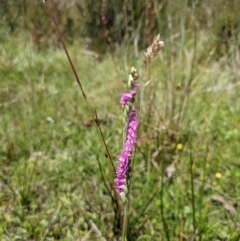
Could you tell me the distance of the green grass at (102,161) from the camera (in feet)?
5.03

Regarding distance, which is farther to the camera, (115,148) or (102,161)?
(115,148)

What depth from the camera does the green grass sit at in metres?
1.53

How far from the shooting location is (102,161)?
1983 mm

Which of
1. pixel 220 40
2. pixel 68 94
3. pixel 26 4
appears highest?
pixel 26 4

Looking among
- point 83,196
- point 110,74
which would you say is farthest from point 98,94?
point 83,196

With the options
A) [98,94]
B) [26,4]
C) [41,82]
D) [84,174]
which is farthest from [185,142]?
[26,4]

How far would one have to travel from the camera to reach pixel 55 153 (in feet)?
6.86

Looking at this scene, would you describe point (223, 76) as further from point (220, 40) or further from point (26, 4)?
point (26, 4)

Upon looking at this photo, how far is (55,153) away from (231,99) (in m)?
1.49

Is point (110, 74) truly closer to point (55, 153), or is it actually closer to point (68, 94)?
point (68, 94)

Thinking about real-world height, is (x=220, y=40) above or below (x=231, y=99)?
above

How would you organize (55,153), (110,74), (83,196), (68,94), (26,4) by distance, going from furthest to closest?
(26,4), (110,74), (68,94), (55,153), (83,196)

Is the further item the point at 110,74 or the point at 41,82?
the point at 110,74

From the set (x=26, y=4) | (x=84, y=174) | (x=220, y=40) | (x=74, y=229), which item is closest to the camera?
(x=74, y=229)
